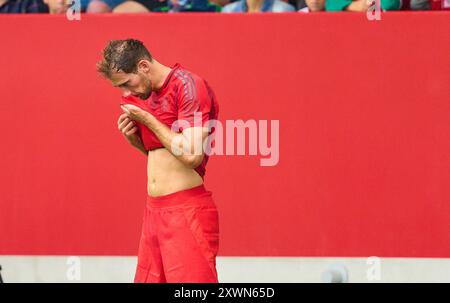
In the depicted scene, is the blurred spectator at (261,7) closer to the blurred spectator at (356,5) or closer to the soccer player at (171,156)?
the blurred spectator at (356,5)

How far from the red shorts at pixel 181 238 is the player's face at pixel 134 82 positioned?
1.81 feet

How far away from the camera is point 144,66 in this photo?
743 centimetres

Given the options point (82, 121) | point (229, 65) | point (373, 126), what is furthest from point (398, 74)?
point (82, 121)

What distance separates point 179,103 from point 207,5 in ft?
7.94

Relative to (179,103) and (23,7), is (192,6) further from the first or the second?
(179,103)

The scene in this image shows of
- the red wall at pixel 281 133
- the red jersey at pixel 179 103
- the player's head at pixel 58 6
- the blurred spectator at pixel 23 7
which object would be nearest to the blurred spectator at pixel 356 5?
the red wall at pixel 281 133

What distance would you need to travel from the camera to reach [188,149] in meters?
7.28

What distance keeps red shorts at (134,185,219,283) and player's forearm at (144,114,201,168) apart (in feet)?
0.76

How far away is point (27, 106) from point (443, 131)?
8.73 feet

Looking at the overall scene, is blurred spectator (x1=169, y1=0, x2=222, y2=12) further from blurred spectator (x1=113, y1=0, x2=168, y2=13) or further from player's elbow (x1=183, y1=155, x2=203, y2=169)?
player's elbow (x1=183, y1=155, x2=203, y2=169)

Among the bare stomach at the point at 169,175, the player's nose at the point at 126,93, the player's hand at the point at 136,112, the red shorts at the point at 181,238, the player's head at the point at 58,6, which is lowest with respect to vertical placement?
the red shorts at the point at 181,238

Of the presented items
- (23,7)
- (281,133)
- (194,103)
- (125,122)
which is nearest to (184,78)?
(194,103)

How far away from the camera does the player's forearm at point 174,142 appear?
23.9 feet
